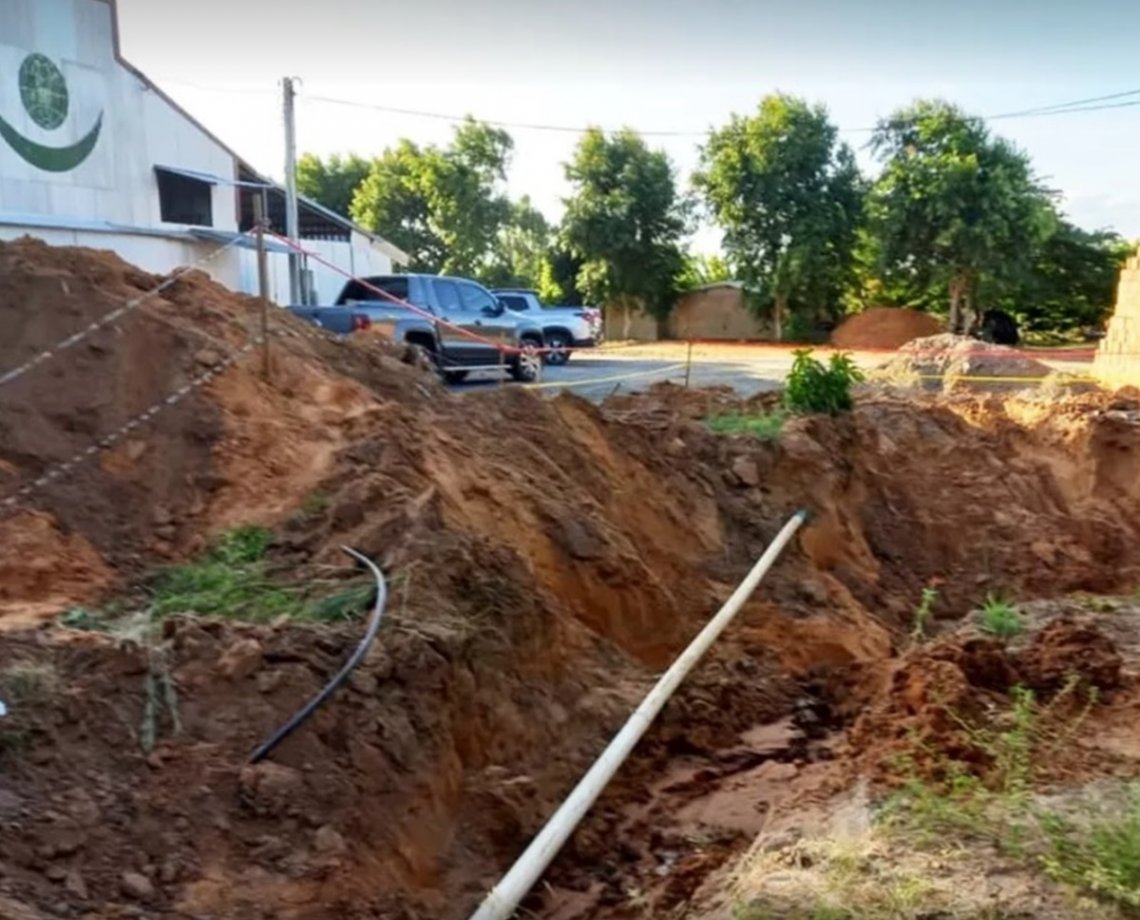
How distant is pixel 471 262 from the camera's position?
46219 millimetres

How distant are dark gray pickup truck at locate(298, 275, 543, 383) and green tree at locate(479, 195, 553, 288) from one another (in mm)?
26098

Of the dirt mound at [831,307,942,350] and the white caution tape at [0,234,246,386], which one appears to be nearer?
the white caution tape at [0,234,246,386]

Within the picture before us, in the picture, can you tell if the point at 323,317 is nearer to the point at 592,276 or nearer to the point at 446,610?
the point at 446,610

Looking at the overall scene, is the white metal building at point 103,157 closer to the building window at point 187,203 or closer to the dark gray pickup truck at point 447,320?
the building window at point 187,203

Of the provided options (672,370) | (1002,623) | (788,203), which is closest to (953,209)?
(788,203)

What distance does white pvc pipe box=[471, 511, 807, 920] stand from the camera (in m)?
4.12

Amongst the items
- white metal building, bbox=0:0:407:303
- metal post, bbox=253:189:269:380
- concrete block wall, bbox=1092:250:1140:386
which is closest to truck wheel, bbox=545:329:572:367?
white metal building, bbox=0:0:407:303

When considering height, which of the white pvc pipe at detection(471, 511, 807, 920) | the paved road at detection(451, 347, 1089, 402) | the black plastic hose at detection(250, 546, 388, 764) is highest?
the black plastic hose at detection(250, 546, 388, 764)

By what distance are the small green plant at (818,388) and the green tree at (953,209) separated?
76.9ft

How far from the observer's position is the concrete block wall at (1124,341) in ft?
58.5

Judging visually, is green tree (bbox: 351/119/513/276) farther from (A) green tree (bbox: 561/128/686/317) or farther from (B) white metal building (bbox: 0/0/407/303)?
(B) white metal building (bbox: 0/0/407/303)

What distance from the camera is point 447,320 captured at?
60.9ft

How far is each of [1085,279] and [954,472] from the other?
28788mm

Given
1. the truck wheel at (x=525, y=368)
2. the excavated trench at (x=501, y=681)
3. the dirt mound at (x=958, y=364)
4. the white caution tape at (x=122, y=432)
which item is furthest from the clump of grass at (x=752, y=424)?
the truck wheel at (x=525, y=368)
